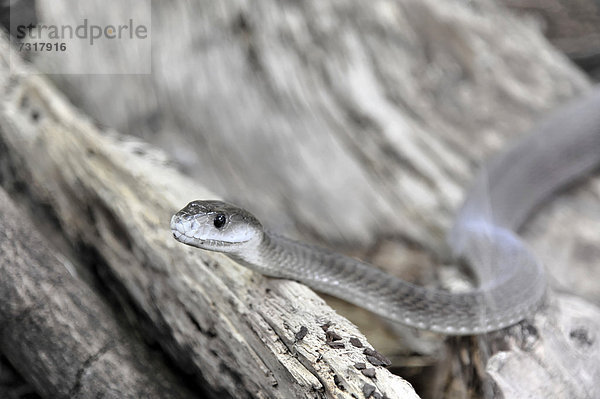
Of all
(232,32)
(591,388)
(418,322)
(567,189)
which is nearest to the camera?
(591,388)

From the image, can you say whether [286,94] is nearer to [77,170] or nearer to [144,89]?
[144,89]

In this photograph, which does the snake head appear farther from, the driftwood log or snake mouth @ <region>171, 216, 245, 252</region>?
the driftwood log

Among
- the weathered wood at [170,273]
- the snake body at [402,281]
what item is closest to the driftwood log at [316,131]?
the weathered wood at [170,273]

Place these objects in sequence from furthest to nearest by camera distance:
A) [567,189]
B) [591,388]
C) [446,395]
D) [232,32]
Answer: [567,189] < [232,32] < [446,395] < [591,388]

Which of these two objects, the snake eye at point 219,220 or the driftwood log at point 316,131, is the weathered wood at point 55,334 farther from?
the snake eye at point 219,220

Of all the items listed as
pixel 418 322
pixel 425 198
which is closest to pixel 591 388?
pixel 418 322
